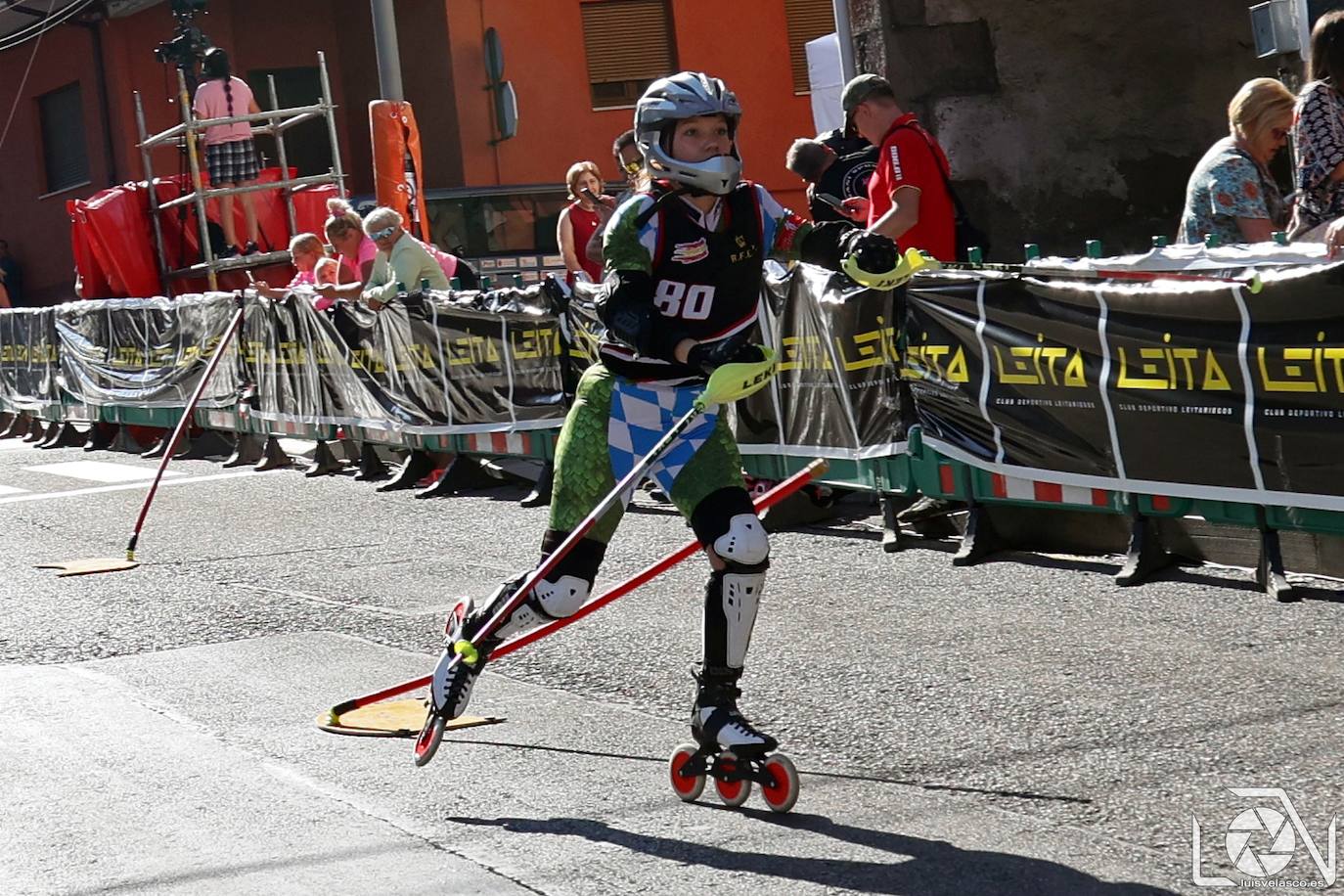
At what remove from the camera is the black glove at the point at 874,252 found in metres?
5.48

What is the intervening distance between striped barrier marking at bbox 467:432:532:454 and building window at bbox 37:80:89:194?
66.2ft

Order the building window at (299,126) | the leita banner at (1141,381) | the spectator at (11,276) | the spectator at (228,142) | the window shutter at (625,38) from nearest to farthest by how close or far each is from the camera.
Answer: the leita banner at (1141,381) < the spectator at (228,142) < the building window at (299,126) < the window shutter at (625,38) < the spectator at (11,276)

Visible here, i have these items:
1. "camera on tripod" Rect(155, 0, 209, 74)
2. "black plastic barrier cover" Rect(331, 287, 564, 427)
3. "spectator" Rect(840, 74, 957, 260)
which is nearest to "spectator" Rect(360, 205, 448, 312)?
"black plastic barrier cover" Rect(331, 287, 564, 427)

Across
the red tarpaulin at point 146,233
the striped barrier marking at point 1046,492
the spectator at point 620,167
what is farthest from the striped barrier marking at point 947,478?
the red tarpaulin at point 146,233

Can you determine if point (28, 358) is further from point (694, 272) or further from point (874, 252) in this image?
point (874, 252)

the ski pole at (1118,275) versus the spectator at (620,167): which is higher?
the spectator at (620,167)

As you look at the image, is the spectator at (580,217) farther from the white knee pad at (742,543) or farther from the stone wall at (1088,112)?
the white knee pad at (742,543)

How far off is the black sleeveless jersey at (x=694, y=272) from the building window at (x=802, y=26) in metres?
24.7

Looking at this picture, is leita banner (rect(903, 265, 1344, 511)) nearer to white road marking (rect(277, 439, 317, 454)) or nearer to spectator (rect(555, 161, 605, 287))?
spectator (rect(555, 161, 605, 287))

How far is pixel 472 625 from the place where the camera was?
5.69 metres

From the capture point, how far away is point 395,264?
14023mm

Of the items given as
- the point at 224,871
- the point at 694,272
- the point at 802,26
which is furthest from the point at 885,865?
the point at 802,26

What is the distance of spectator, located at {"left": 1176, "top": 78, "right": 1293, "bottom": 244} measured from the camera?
8586mm

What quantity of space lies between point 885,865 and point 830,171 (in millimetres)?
6953
